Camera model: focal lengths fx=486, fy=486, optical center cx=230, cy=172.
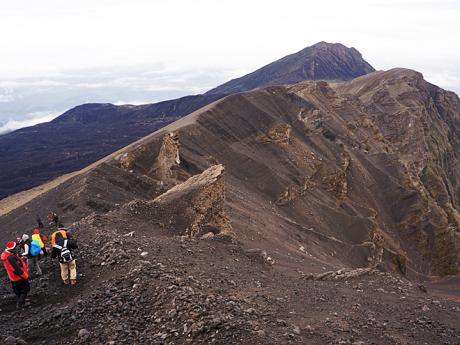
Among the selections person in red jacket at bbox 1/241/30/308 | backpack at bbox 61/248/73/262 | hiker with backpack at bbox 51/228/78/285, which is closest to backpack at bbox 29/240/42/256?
hiker with backpack at bbox 51/228/78/285

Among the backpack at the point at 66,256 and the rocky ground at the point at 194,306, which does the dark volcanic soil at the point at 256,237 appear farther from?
the backpack at the point at 66,256

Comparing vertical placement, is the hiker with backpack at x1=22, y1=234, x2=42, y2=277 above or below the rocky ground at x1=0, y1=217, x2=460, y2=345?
above

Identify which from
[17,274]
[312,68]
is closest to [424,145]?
[17,274]

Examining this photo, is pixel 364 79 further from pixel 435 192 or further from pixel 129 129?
pixel 129 129

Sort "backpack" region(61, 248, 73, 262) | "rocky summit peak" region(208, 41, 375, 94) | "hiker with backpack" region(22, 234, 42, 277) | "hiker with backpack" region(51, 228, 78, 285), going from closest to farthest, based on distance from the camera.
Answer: "backpack" region(61, 248, 73, 262), "hiker with backpack" region(51, 228, 78, 285), "hiker with backpack" region(22, 234, 42, 277), "rocky summit peak" region(208, 41, 375, 94)

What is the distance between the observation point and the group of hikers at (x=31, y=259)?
38.8ft

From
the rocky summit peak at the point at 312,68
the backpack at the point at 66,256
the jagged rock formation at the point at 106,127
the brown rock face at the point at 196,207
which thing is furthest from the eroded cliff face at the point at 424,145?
the rocky summit peak at the point at 312,68

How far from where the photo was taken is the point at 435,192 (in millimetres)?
66125

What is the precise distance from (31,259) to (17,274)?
172cm

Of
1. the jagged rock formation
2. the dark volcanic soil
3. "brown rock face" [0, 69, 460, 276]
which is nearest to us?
the dark volcanic soil

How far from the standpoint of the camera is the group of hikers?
11.8 metres

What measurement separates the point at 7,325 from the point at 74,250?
10.6 feet

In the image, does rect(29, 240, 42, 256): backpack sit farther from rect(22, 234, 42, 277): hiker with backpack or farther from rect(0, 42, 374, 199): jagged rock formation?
rect(0, 42, 374, 199): jagged rock formation

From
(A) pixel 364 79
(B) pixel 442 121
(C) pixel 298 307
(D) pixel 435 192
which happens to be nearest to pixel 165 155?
(C) pixel 298 307
